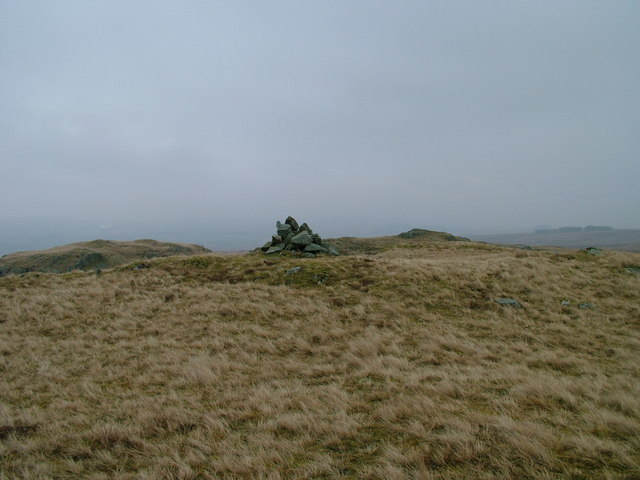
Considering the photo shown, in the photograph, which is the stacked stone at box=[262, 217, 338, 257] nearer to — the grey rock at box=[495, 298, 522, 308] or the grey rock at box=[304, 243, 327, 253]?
the grey rock at box=[304, 243, 327, 253]

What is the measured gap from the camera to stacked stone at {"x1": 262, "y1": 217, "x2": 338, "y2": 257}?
28578 millimetres

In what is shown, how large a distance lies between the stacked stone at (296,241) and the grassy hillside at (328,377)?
7742mm

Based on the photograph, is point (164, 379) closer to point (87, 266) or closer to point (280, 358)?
point (280, 358)

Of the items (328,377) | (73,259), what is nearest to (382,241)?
(328,377)

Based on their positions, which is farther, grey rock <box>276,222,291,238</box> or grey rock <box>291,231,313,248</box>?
grey rock <box>276,222,291,238</box>

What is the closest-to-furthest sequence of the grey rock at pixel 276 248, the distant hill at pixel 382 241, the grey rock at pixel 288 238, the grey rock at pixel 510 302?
the grey rock at pixel 510 302
the grey rock at pixel 276 248
the grey rock at pixel 288 238
the distant hill at pixel 382 241

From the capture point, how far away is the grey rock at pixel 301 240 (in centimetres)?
2869

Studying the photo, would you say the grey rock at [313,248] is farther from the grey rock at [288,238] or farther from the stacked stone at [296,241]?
the grey rock at [288,238]

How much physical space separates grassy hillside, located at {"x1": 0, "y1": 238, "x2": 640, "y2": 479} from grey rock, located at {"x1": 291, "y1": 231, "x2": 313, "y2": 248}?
25.7 ft

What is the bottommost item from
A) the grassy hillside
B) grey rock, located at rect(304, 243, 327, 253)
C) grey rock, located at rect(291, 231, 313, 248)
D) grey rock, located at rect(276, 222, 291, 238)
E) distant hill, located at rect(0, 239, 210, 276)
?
the grassy hillside

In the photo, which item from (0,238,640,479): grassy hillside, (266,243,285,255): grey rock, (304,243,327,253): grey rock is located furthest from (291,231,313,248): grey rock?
(0,238,640,479): grassy hillside

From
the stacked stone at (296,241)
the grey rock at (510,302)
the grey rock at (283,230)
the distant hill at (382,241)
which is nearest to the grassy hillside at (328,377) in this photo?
the grey rock at (510,302)

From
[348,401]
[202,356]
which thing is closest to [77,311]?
[202,356]

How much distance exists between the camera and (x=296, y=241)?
Answer: 28.7 metres
